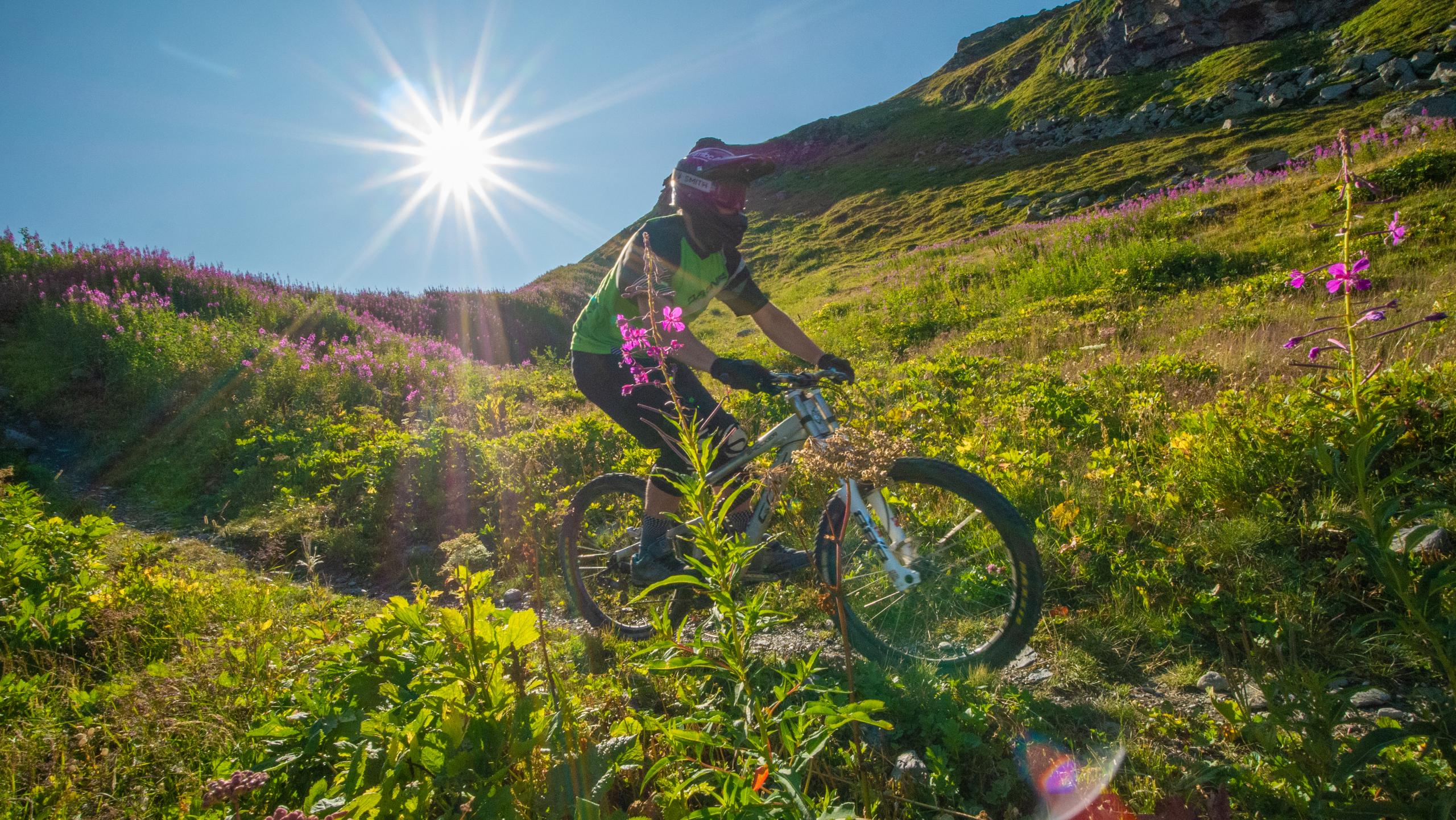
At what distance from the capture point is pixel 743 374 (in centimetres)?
321

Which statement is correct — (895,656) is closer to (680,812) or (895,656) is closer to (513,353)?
(680,812)

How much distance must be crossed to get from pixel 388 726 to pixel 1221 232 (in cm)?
1571

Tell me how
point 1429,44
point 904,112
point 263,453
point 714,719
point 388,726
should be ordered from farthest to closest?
point 904,112 < point 1429,44 < point 263,453 < point 388,726 < point 714,719

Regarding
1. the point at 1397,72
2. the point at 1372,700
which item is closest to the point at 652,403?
the point at 1372,700

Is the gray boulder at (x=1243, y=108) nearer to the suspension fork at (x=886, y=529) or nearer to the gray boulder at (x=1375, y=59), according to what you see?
the gray boulder at (x=1375, y=59)

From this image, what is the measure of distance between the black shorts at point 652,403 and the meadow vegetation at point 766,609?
37.4 inches

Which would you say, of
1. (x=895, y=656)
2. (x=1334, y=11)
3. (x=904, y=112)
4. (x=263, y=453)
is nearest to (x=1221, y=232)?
(x=895, y=656)

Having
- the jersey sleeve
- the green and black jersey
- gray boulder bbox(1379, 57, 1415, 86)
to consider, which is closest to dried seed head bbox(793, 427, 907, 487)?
the green and black jersey

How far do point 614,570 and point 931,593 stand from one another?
2.28 meters

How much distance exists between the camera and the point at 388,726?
1699 millimetres

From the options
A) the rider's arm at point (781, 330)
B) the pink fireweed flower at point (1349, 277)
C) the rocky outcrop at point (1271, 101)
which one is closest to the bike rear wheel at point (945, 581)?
the rider's arm at point (781, 330)

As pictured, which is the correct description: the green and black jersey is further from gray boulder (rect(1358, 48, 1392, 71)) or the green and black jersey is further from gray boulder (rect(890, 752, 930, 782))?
gray boulder (rect(1358, 48, 1392, 71))

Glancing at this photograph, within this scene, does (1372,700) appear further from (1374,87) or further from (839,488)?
(1374,87)

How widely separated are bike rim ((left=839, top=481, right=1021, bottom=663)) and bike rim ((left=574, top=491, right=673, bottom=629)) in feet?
4.54
